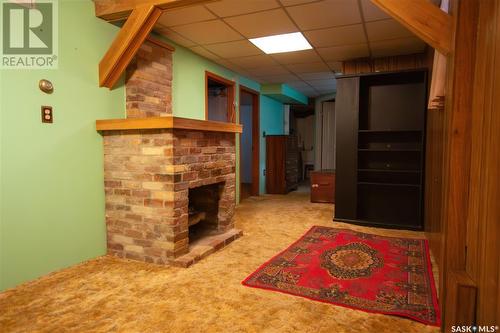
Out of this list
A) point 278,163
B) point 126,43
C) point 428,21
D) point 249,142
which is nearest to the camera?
point 428,21

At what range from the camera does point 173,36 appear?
3404 millimetres

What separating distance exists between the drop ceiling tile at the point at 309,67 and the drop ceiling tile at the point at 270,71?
0.44 feet

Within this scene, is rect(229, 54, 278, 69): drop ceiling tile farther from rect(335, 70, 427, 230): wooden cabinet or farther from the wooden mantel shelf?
the wooden mantel shelf

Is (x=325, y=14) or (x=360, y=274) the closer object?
(x=360, y=274)

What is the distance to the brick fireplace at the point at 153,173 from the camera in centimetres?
250

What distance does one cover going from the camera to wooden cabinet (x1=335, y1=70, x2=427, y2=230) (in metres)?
3.88

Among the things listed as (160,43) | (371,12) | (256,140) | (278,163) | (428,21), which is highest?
(371,12)

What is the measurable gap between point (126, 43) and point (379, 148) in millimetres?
3207

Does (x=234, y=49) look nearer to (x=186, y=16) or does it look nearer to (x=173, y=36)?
(x=173, y=36)

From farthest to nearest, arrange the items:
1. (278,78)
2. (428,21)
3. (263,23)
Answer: (278,78) → (263,23) → (428,21)

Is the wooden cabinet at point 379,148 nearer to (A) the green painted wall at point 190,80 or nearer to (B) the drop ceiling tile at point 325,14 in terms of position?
(B) the drop ceiling tile at point 325,14

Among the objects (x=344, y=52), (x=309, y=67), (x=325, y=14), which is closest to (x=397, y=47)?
(x=344, y=52)

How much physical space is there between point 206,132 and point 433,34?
1.89 metres

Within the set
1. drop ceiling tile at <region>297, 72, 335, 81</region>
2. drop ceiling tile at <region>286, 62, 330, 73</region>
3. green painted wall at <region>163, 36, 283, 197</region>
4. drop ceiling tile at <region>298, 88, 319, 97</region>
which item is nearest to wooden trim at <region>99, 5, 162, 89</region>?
green painted wall at <region>163, 36, 283, 197</region>
